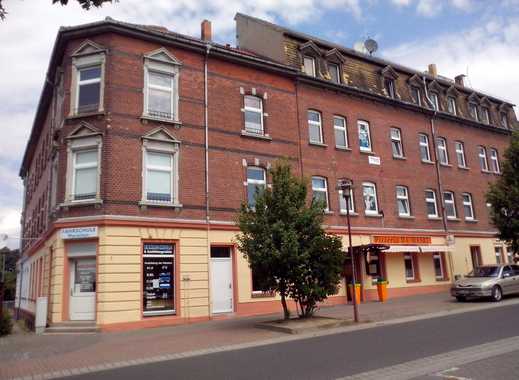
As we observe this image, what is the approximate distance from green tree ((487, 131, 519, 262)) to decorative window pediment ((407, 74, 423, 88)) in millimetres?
6536

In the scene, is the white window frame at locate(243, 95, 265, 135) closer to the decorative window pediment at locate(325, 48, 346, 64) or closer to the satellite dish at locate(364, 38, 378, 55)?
the decorative window pediment at locate(325, 48, 346, 64)

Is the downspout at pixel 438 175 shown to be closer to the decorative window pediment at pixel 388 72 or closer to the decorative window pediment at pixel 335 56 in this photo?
the decorative window pediment at pixel 388 72

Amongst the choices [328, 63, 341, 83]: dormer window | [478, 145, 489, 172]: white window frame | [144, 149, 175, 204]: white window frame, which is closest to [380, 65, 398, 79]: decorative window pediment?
[328, 63, 341, 83]: dormer window

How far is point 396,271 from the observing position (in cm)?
2411

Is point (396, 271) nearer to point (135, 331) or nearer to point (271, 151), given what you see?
point (271, 151)

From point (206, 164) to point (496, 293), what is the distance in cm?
1335

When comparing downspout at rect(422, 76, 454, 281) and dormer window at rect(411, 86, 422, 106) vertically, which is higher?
dormer window at rect(411, 86, 422, 106)

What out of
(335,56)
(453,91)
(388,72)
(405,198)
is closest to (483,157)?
(453,91)

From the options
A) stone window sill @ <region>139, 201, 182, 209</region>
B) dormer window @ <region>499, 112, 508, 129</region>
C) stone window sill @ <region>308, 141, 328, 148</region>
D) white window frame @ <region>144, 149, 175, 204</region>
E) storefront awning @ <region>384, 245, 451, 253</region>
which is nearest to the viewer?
stone window sill @ <region>139, 201, 182, 209</region>

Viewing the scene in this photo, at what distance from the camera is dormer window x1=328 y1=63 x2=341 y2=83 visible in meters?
24.7

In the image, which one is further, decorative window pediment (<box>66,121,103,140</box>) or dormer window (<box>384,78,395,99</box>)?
dormer window (<box>384,78,395,99</box>)

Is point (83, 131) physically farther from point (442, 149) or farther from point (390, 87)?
point (442, 149)

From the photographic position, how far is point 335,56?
24.7m

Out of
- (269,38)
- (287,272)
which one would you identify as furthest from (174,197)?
(269,38)
